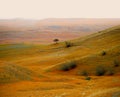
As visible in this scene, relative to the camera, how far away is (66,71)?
45.1 metres

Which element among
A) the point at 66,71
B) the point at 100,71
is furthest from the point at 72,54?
the point at 100,71

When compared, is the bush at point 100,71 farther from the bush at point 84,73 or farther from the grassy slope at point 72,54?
the bush at point 84,73

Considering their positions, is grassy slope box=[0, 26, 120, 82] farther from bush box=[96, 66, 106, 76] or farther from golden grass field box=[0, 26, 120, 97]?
bush box=[96, 66, 106, 76]

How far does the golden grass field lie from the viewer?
26391 millimetres

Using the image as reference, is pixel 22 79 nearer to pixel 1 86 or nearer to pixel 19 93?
pixel 1 86

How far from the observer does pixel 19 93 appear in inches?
1035

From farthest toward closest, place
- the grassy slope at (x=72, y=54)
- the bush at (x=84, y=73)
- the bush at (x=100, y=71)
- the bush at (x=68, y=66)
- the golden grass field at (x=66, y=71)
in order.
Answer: the grassy slope at (x=72, y=54)
the bush at (x=68, y=66)
the bush at (x=84, y=73)
the bush at (x=100, y=71)
the golden grass field at (x=66, y=71)

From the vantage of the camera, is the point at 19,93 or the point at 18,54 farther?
the point at 18,54

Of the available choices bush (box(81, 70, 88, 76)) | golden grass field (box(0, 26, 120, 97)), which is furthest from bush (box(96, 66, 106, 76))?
bush (box(81, 70, 88, 76))

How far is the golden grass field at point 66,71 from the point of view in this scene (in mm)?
26391

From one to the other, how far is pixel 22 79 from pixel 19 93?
6.73 metres

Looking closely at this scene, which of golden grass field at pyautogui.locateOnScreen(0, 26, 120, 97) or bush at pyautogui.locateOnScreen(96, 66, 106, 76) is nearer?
golden grass field at pyautogui.locateOnScreen(0, 26, 120, 97)

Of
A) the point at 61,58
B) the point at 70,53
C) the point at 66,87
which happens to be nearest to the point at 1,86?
the point at 66,87

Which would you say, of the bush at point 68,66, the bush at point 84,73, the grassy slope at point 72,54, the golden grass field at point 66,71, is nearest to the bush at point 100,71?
the golden grass field at point 66,71
